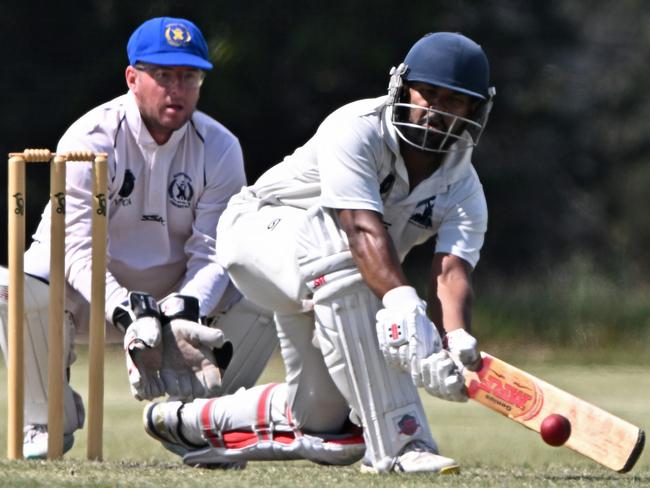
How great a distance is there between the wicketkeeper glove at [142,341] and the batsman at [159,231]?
0.01 m

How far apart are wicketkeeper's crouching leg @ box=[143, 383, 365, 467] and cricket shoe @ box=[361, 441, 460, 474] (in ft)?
0.83

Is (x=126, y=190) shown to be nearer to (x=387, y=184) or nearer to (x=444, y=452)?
(x=387, y=184)

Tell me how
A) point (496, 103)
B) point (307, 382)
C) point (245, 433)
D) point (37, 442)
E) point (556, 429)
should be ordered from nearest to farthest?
point (556, 429), point (307, 382), point (245, 433), point (37, 442), point (496, 103)

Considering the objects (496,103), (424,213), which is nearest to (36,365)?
(424,213)

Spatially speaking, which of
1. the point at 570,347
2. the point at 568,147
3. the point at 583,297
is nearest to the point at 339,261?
the point at 570,347

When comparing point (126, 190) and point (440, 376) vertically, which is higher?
point (126, 190)

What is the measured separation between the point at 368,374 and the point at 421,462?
0.25 metres

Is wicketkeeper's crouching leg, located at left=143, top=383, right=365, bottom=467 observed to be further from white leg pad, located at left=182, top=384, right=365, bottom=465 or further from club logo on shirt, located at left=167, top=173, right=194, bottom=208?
club logo on shirt, located at left=167, top=173, right=194, bottom=208

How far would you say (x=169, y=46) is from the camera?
4660 mm

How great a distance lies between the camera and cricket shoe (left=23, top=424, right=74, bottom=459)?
421 cm

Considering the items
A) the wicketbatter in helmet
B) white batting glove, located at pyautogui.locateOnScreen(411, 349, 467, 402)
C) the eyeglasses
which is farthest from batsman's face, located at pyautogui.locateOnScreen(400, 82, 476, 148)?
the eyeglasses

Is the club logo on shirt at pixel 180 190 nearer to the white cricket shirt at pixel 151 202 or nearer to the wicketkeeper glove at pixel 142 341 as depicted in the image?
the white cricket shirt at pixel 151 202

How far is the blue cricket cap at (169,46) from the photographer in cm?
463

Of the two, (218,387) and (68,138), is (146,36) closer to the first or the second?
(68,138)
